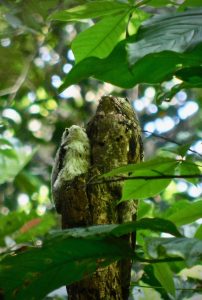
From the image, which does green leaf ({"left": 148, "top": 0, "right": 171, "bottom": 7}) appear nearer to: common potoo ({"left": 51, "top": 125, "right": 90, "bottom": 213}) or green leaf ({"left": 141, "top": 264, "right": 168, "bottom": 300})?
common potoo ({"left": 51, "top": 125, "right": 90, "bottom": 213})

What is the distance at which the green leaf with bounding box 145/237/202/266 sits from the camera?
45 centimetres

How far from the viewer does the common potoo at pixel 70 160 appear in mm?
743

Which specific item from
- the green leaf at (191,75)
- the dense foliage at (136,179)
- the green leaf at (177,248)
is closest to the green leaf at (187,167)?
the dense foliage at (136,179)

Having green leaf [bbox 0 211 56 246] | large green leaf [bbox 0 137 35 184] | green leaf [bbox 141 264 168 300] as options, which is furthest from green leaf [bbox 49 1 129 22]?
large green leaf [bbox 0 137 35 184]

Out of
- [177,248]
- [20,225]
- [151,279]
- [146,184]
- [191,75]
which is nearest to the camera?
[177,248]

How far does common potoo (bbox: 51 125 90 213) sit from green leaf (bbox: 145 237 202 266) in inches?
10.7

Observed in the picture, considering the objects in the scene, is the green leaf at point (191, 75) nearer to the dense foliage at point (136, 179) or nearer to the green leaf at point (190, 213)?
the dense foliage at point (136, 179)

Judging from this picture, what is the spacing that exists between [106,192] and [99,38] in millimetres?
216

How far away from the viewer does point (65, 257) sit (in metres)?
0.54

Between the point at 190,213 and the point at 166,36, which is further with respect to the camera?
the point at 190,213

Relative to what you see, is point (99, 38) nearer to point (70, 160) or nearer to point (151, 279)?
point (70, 160)

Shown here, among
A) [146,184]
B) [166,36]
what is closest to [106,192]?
[146,184]

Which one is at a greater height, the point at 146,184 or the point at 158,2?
the point at 158,2

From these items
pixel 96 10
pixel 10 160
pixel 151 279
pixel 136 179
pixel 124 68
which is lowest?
pixel 151 279
